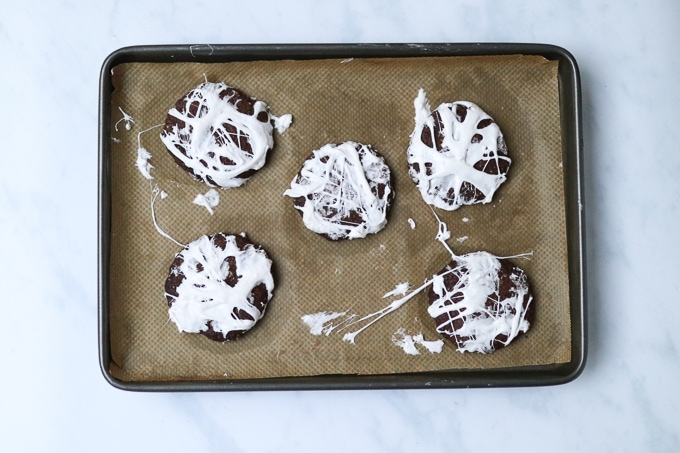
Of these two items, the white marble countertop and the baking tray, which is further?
the white marble countertop

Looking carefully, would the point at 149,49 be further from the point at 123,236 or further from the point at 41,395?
the point at 41,395

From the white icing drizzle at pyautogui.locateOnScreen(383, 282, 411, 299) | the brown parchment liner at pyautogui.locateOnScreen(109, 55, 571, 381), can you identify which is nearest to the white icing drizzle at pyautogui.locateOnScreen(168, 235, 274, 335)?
the brown parchment liner at pyautogui.locateOnScreen(109, 55, 571, 381)

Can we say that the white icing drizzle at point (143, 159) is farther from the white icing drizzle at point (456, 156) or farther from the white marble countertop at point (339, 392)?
the white icing drizzle at point (456, 156)

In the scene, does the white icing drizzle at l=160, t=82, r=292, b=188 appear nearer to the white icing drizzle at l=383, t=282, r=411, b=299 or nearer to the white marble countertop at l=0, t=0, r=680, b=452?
the white marble countertop at l=0, t=0, r=680, b=452

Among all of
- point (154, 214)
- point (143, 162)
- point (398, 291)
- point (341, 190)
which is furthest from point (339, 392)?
point (143, 162)

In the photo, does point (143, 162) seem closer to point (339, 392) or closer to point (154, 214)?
point (154, 214)
